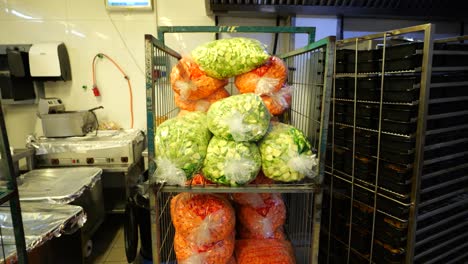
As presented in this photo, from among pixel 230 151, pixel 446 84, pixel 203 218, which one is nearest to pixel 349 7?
pixel 446 84

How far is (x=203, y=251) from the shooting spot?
3.60 ft

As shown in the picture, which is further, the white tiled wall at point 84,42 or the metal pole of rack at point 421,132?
the white tiled wall at point 84,42

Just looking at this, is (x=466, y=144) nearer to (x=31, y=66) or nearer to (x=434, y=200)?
(x=434, y=200)

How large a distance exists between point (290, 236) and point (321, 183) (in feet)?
2.08

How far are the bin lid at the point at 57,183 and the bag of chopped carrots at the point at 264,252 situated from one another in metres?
1.21

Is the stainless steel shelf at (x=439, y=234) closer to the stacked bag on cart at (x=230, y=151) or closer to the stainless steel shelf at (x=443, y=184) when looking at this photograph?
the stainless steel shelf at (x=443, y=184)

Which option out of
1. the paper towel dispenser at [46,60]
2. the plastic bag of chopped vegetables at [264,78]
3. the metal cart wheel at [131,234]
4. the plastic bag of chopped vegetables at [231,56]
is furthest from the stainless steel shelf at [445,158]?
the paper towel dispenser at [46,60]

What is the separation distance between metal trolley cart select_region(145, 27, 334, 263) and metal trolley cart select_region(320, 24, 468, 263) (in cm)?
34

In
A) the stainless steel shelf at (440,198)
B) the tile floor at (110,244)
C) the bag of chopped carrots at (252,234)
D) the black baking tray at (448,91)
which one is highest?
the black baking tray at (448,91)

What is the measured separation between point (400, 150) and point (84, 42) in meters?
2.76

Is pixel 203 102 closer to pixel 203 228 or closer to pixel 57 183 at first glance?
pixel 203 228

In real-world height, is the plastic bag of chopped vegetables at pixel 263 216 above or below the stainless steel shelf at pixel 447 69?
below

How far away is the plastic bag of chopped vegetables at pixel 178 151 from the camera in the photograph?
950 millimetres

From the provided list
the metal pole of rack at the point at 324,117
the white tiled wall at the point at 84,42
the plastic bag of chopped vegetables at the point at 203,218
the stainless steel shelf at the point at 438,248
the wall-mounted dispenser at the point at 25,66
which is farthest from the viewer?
the white tiled wall at the point at 84,42
